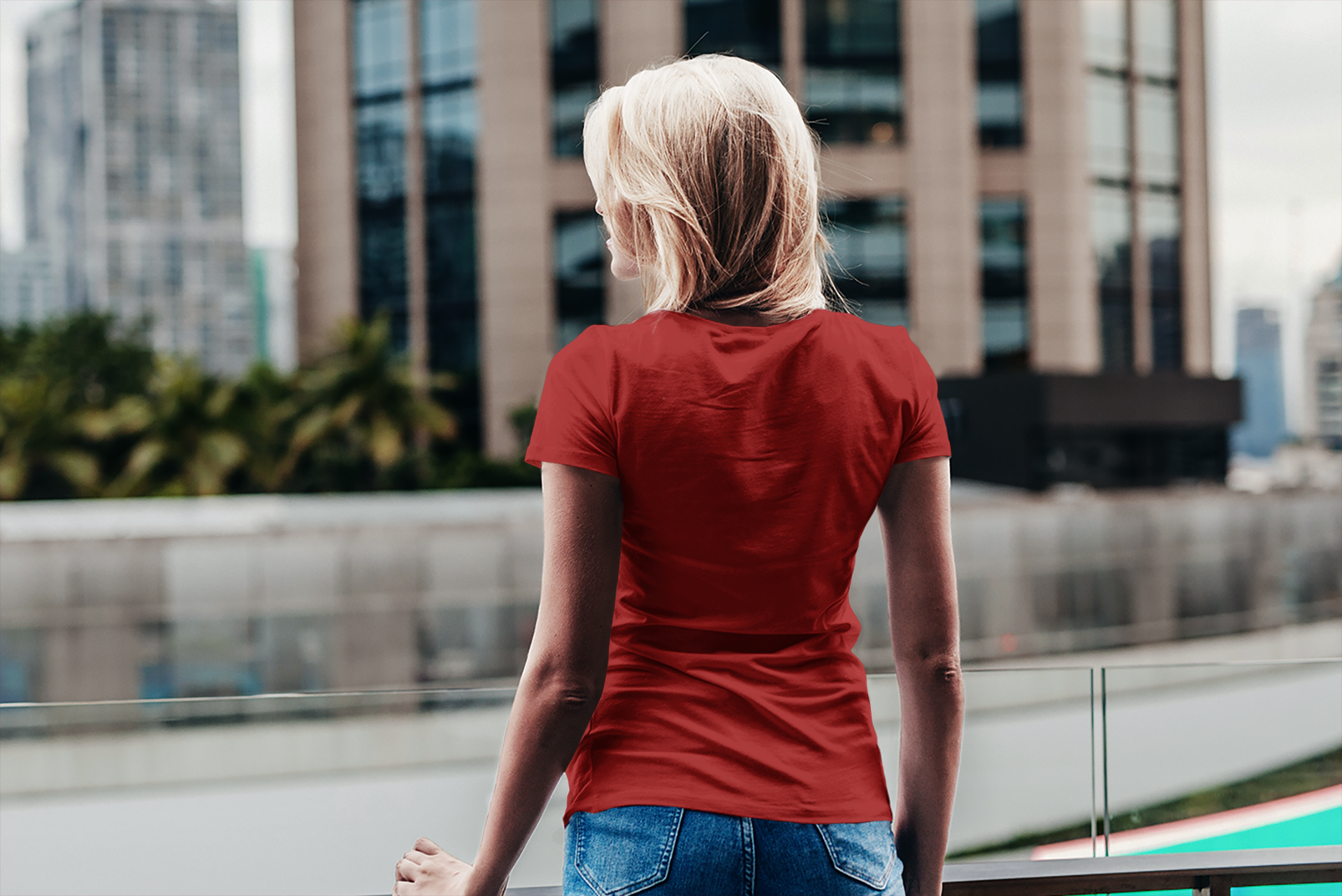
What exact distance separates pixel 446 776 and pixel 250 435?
90.3 ft

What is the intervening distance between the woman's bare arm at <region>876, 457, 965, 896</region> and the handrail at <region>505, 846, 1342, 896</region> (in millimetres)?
865

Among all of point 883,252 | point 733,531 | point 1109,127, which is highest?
point 1109,127

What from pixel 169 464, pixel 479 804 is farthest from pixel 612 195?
pixel 169 464

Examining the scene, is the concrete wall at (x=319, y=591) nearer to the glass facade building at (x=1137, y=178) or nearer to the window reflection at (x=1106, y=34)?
the glass facade building at (x=1137, y=178)

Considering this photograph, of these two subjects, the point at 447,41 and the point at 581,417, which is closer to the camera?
the point at 581,417

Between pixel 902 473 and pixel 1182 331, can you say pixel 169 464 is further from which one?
pixel 1182 331

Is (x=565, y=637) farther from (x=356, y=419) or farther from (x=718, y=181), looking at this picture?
(x=356, y=419)

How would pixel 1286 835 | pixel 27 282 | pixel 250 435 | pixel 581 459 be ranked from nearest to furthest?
1. pixel 581 459
2. pixel 1286 835
3. pixel 250 435
4. pixel 27 282

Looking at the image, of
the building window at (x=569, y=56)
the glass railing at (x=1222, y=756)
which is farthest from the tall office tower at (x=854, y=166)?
the glass railing at (x=1222, y=756)

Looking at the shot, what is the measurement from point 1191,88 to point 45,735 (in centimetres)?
4029

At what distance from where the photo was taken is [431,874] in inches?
50.9

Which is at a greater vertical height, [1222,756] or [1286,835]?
[1222,756]

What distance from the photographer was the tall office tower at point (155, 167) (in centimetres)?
9700

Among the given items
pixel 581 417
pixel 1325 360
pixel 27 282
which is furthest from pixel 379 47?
pixel 1325 360
